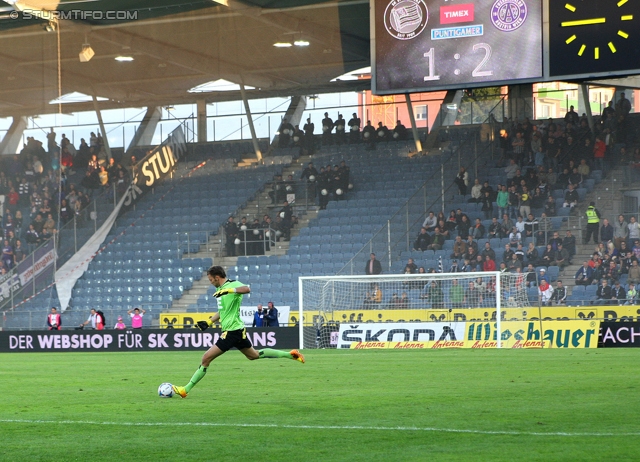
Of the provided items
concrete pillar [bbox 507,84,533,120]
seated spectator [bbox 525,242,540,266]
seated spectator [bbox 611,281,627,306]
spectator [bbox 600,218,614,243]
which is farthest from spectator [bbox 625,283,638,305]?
concrete pillar [bbox 507,84,533,120]

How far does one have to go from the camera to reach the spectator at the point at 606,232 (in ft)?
97.5

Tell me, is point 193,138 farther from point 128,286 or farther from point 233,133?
point 128,286

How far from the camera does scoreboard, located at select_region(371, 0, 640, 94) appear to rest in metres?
21.3

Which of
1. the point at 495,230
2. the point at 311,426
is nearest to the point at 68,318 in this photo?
Result: the point at 495,230

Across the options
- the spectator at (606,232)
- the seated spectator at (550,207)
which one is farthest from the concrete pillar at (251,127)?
the spectator at (606,232)

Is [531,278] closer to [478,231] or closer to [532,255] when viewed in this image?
[532,255]

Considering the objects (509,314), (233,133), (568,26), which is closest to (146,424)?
(568,26)

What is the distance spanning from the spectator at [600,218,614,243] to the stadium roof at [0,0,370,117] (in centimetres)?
1044

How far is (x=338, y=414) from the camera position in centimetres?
957

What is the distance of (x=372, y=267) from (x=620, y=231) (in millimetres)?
7756

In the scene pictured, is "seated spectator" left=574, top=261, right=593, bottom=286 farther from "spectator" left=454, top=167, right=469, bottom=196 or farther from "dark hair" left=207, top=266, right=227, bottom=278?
"dark hair" left=207, top=266, right=227, bottom=278

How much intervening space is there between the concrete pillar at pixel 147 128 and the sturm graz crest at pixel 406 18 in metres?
16.6

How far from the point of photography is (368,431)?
818cm

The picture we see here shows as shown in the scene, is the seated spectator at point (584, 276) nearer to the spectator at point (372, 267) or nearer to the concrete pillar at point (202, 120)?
the spectator at point (372, 267)
